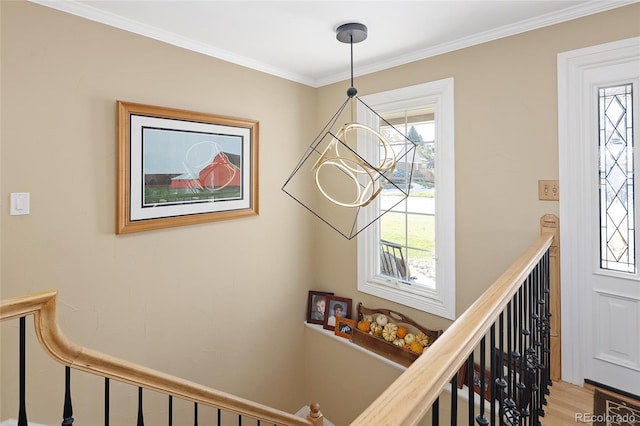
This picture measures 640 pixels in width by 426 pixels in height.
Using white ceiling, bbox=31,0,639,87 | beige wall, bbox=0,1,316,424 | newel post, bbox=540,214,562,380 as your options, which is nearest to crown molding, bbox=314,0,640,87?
white ceiling, bbox=31,0,639,87

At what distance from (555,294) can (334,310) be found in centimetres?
182

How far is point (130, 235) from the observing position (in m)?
2.24

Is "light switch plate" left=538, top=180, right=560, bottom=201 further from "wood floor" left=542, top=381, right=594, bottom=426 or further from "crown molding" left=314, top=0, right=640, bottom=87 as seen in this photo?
"wood floor" left=542, top=381, right=594, bottom=426

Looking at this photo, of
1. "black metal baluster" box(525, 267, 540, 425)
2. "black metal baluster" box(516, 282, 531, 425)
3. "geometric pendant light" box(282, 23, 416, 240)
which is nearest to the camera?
"black metal baluster" box(516, 282, 531, 425)

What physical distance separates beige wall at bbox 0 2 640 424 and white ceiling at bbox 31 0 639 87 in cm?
8

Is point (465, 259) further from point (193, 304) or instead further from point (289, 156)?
point (193, 304)

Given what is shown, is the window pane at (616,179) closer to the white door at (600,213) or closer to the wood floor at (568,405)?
the white door at (600,213)

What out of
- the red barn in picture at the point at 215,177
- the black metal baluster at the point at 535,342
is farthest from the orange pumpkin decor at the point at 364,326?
the red barn in picture at the point at 215,177

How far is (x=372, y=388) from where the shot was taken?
2982 mm

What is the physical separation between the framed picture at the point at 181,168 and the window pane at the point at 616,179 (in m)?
2.34

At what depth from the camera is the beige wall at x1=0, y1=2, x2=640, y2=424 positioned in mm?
1857

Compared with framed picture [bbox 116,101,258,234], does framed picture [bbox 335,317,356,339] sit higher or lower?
lower

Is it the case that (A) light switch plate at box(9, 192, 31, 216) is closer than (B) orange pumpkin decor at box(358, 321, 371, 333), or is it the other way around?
(A) light switch plate at box(9, 192, 31, 216)

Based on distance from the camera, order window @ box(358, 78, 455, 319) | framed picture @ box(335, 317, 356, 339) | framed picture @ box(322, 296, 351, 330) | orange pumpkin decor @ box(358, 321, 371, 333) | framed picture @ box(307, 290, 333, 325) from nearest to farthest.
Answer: window @ box(358, 78, 455, 319)
orange pumpkin decor @ box(358, 321, 371, 333)
framed picture @ box(335, 317, 356, 339)
framed picture @ box(322, 296, 351, 330)
framed picture @ box(307, 290, 333, 325)
